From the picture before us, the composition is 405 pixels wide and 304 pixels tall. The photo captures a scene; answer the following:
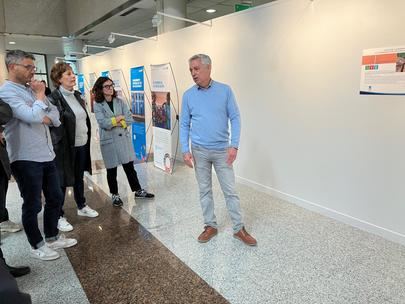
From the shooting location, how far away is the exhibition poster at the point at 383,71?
Result: 2355mm

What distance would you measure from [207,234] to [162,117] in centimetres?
257

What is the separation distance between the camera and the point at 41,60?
998 centimetres

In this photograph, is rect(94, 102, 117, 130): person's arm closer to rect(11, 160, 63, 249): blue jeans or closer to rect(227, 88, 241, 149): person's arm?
rect(11, 160, 63, 249): blue jeans

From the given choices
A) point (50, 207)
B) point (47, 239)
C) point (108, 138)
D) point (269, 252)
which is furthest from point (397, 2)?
point (47, 239)

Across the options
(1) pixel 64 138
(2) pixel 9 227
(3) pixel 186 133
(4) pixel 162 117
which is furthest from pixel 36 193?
(4) pixel 162 117

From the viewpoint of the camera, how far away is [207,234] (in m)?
2.63

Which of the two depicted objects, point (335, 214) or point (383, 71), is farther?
point (335, 214)

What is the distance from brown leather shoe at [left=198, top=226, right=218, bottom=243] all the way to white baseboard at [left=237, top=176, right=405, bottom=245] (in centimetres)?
116

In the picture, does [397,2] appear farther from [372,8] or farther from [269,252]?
[269,252]

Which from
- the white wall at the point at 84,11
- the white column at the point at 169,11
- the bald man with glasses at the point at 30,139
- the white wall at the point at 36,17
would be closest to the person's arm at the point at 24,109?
A: the bald man with glasses at the point at 30,139

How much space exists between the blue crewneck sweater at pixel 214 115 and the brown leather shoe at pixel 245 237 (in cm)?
75

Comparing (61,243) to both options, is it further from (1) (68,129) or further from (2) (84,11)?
(2) (84,11)

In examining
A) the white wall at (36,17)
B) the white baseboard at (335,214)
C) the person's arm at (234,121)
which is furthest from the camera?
the white wall at (36,17)

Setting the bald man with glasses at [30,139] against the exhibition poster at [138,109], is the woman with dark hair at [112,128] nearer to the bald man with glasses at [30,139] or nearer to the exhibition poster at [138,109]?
the bald man with glasses at [30,139]
